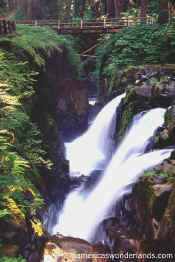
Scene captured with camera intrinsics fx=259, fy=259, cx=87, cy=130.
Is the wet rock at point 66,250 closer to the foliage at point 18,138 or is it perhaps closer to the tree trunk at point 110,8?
the foliage at point 18,138

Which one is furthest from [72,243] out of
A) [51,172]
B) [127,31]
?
[127,31]

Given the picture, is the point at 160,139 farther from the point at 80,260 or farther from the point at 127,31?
the point at 127,31

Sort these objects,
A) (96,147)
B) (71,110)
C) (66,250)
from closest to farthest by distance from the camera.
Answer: (66,250) → (96,147) → (71,110)

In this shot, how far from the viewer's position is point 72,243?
4941 mm

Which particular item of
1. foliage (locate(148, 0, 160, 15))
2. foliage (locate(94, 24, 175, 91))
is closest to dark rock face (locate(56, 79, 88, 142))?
foliage (locate(94, 24, 175, 91))

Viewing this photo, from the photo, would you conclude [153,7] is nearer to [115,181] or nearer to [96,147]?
[96,147]

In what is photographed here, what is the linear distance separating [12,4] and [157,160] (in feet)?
119

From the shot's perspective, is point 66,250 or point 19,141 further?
point 19,141

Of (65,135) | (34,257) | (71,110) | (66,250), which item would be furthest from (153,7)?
(34,257)

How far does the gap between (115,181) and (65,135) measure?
6.77 meters

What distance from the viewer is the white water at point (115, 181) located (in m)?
5.93

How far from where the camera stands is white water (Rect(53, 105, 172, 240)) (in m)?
5.93

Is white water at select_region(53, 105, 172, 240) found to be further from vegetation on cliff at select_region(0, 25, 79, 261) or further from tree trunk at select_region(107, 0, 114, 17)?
tree trunk at select_region(107, 0, 114, 17)

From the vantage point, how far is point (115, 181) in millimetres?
6668
